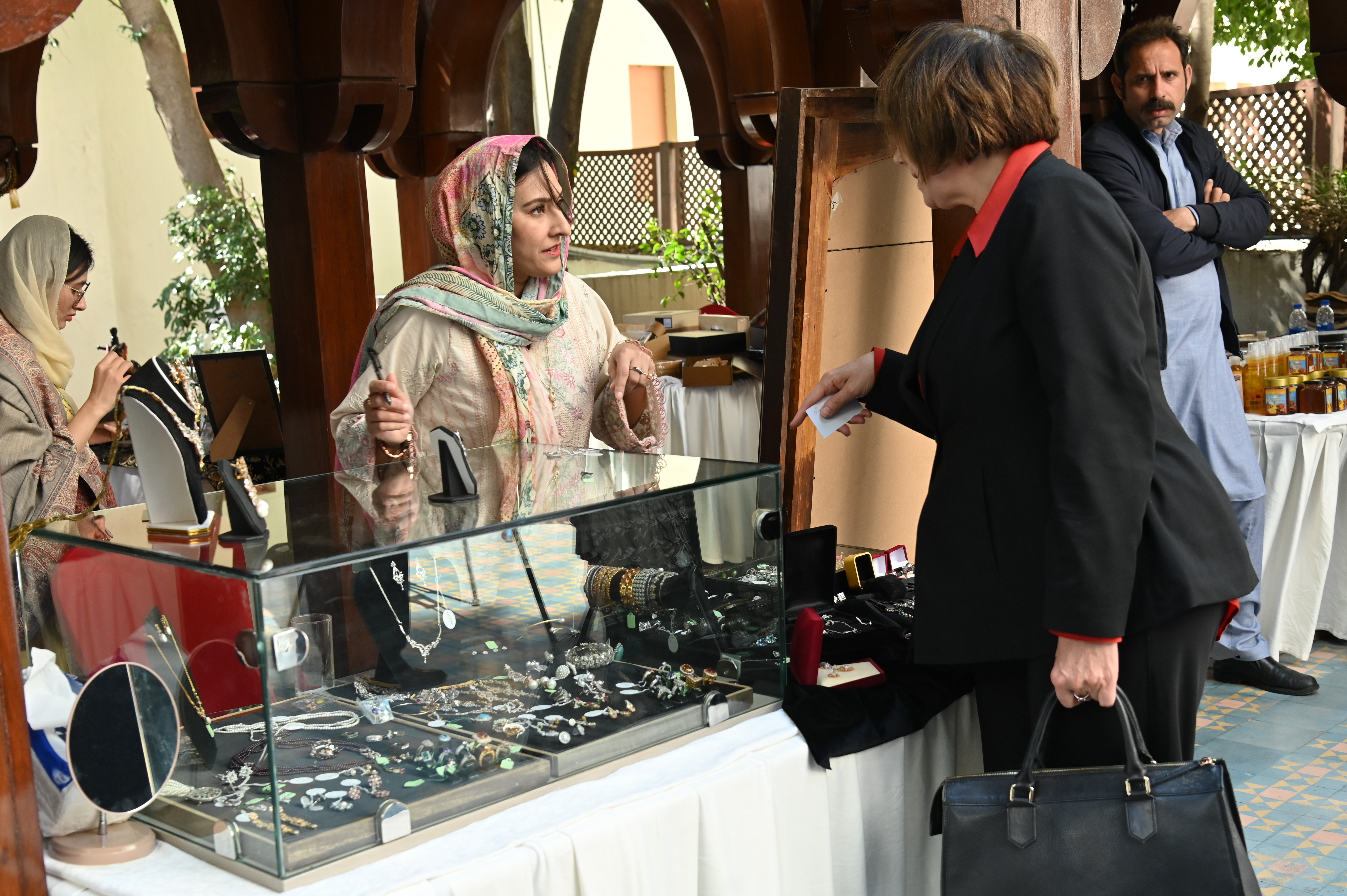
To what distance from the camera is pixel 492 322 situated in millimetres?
2779

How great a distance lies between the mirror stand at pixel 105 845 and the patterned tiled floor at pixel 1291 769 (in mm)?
2691

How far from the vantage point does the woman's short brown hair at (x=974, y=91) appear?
196 cm

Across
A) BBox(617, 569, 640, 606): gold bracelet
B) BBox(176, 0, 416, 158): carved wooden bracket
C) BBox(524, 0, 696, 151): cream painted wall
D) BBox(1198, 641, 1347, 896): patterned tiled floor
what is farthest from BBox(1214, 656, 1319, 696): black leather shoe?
BBox(524, 0, 696, 151): cream painted wall

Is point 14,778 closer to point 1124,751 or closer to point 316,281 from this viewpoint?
point 1124,751

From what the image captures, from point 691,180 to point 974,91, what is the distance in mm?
13639

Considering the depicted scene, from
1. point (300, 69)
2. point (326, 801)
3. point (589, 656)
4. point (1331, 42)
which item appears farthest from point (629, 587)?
point (1331, 42)

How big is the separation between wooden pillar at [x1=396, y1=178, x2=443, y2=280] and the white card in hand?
5.04 m

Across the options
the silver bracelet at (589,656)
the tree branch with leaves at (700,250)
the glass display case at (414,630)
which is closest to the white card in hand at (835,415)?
the glass display case at (414,630)

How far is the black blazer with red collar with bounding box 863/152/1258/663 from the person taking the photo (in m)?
1.83

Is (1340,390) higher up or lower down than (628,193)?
lower down

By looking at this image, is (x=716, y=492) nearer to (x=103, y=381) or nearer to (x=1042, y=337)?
(x=1042, y=337)

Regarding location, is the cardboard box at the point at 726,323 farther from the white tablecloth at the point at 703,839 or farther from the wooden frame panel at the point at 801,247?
the white tablecloth at the point at 703,839

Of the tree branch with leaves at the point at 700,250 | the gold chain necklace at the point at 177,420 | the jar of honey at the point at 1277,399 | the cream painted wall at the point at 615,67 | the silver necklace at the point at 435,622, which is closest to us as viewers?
the silver necklace at the point at 435,622

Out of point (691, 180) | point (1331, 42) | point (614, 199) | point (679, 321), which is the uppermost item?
point (691, 180)
